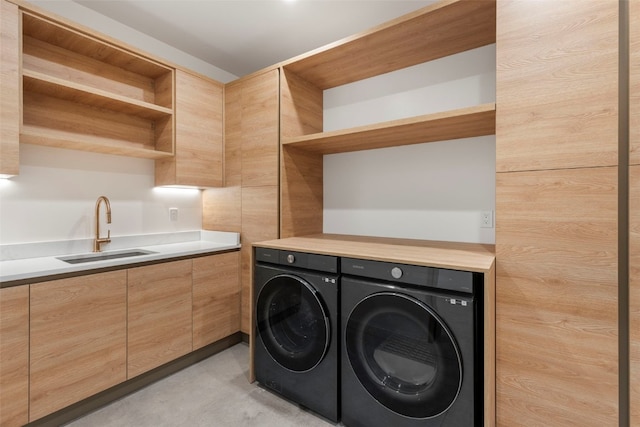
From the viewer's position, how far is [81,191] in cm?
220

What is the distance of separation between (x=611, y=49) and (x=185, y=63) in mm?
2994

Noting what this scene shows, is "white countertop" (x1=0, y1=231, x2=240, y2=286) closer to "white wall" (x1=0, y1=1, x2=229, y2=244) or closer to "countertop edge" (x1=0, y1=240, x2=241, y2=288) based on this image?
"countertop edge" (x1=0, y1=240, x2=241, y2=288)

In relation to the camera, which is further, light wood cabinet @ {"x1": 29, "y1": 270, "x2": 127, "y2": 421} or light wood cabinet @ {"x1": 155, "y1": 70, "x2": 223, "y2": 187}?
light wood cabinet @ {"x1": 155, "y1": 70, "x2": 223, "y2": 187}

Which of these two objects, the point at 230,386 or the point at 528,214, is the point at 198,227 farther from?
the point at 528,214

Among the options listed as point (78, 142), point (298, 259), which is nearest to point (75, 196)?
point (78, 142)

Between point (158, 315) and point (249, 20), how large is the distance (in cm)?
227

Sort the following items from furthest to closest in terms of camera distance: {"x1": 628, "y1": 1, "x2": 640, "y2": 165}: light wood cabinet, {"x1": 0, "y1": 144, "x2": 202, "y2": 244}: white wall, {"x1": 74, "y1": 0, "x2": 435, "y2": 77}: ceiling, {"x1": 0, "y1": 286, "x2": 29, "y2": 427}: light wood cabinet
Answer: {"x1": 74, "y1": 0, "x2": 435, "y2": 77}: ceiling, {"x1": 0, "y1": 144, "x2": 202, "y2": 244}: white wall, {"x1": 0, "y1": 286, "x2": 29, "y2": 427}: light wood cabinet, {"x1": 628, "y1": 1, "x2": 640, "y2": 165}: light wood cabinet

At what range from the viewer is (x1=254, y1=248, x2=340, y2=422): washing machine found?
1726mm

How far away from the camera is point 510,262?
1444 millimetres

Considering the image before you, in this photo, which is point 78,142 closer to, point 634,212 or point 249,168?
point 249,168

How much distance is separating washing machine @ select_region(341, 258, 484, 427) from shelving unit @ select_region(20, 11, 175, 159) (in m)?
1.92

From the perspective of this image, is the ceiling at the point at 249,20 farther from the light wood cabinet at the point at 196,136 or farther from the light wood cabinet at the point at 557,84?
the light wood cabinet at the point at 557,84

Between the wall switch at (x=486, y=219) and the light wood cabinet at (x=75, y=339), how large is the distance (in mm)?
2330

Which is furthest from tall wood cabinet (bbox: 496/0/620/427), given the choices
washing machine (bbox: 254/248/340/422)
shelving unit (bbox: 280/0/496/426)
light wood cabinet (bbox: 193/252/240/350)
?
light wood cabinet (bbox: 193/252/240/350)
